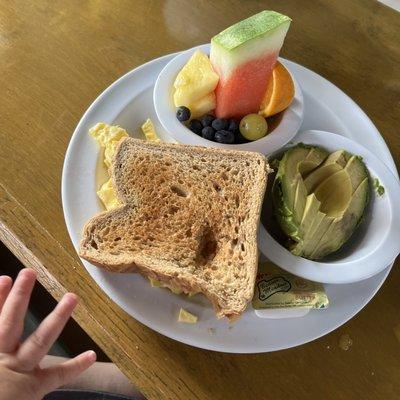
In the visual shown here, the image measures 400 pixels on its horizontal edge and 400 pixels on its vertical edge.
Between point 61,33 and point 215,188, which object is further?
point 61,33

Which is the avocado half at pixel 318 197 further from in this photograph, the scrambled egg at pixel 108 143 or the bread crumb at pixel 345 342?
the scrambled egg at pixel 108 143

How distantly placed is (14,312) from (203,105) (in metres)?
0.51

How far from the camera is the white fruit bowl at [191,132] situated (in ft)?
3.07

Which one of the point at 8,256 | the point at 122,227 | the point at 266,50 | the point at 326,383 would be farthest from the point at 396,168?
the point at 8,256

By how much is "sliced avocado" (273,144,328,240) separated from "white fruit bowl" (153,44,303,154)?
0.14 ft

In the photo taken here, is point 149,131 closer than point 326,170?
No

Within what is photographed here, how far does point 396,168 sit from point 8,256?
99cm

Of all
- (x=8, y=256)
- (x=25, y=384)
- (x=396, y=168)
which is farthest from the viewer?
(x=8, y=256)

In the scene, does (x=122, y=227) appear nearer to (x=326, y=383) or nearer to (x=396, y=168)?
(x=326, y=383)

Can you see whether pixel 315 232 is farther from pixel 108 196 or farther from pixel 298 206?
pixel 108 196

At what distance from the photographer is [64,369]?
30.1 inches

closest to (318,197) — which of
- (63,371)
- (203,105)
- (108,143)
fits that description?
(203,105)

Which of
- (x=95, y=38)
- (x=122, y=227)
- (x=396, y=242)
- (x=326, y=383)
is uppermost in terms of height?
(x=95, y=38)

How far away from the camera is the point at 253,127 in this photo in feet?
3.12
